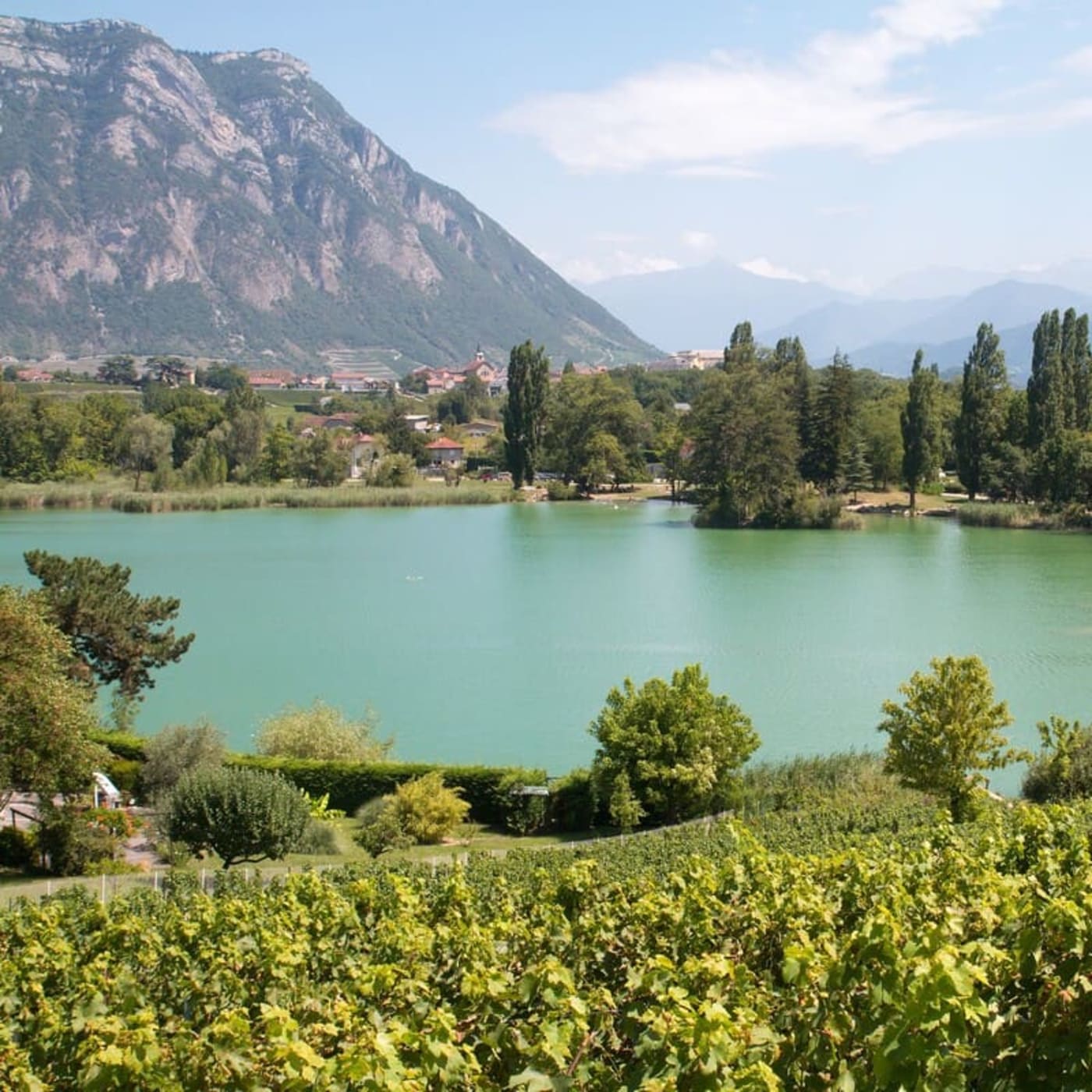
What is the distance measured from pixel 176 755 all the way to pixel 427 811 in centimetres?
459

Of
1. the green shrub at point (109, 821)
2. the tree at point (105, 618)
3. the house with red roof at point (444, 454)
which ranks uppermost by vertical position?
the house with red roof at point (444, 454)

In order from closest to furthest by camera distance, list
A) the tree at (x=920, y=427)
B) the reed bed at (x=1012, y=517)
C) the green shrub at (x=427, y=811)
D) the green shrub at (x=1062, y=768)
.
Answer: the green shrub at (x=427, y=811) < the green shrub at (x=1062, y=768) < the reed bed at (x=1012, y=517) < the tree at (x=920, y=427)

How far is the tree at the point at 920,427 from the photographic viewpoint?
65.4 m

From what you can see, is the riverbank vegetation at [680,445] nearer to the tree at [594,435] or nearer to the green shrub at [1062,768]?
the tree at [594,435]

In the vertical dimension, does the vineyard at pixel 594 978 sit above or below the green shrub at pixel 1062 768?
above

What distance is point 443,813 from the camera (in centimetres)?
1838

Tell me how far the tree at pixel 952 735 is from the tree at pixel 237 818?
8304 mm

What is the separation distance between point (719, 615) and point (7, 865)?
25.3 m

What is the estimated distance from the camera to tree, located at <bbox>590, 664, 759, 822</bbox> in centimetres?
1864

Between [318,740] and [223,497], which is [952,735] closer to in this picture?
[318,740]

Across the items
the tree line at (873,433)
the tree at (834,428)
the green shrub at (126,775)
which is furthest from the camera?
the tree at (834,428)

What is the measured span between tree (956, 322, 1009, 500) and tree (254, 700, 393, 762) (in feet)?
168

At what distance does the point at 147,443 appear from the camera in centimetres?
8356

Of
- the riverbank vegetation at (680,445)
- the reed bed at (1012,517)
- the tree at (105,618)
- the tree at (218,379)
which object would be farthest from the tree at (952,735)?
the tree at (218,379)
